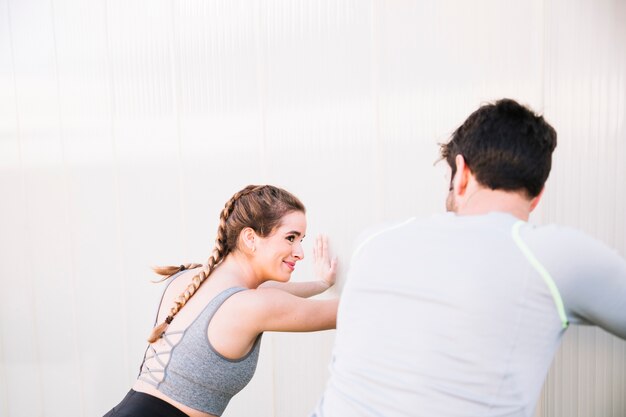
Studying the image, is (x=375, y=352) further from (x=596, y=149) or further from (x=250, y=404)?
(x=250, y=404)

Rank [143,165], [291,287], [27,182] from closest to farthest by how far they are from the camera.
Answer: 1. [291,287]
2. [143,165]
3. [27,182]

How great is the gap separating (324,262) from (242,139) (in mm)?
600

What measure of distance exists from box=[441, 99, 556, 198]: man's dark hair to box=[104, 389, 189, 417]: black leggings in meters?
1.13

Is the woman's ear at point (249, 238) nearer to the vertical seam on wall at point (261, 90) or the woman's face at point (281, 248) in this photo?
the woman's face at point (281, 248)

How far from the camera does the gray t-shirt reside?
3.40ft

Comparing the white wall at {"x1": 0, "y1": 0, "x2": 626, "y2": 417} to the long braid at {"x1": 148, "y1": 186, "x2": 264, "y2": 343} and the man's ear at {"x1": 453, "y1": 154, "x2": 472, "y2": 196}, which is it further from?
the man's ear at {"x1": 453, "y1": 154, "x2": 472, "y2": 196}

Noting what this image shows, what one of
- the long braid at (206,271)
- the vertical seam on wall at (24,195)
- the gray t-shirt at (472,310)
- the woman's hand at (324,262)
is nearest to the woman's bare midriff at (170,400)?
the long braid at (206,271)

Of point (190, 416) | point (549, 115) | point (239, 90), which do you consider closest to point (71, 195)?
point (239, 90)

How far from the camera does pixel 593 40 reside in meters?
1.62

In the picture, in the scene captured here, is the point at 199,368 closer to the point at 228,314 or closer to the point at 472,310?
the point at 228,314

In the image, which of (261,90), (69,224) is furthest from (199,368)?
(69,224)

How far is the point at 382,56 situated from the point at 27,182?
91.4 inches

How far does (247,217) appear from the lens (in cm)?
192

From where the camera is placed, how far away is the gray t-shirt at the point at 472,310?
1.04m
